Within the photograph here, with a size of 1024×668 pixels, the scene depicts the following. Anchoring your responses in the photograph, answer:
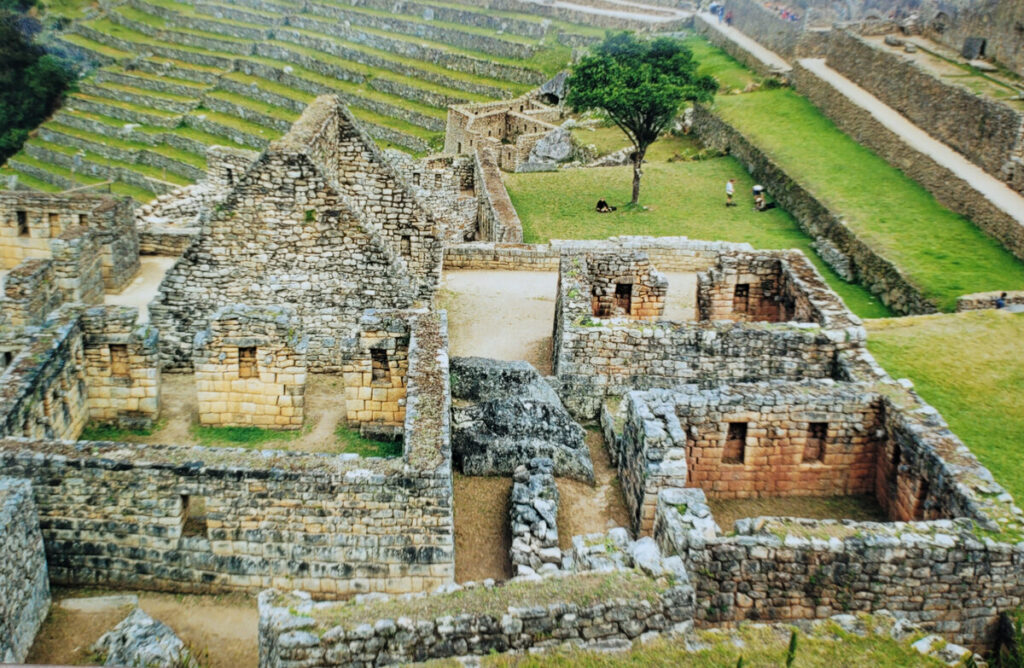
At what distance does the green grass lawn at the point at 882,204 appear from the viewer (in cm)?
2336

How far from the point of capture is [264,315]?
1202 cm

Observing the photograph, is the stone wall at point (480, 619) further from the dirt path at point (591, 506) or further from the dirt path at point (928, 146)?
the dirt path at point (928, 146)

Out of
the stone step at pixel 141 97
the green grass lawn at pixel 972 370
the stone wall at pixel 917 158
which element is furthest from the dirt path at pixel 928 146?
the stone step at pixel 141 97

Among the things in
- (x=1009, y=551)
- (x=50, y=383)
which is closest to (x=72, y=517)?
(x=50, y=383)

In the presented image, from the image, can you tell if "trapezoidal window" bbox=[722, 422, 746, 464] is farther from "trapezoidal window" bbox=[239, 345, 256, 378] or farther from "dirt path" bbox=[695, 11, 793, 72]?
"dirt path" bbox=[695, 11, 793, 72]

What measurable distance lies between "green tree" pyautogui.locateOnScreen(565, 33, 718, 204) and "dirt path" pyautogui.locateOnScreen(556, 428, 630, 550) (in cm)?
2098

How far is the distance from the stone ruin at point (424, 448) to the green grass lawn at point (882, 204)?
9.03 meters

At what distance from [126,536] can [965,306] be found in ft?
55.3

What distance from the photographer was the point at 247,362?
1235cm

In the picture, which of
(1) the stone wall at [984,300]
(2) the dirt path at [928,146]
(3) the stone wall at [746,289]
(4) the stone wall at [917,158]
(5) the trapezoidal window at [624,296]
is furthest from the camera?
(2) the dirt path at [928,146]

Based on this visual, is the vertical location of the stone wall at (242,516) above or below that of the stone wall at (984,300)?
above

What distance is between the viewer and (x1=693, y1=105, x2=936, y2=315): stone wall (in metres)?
23.2

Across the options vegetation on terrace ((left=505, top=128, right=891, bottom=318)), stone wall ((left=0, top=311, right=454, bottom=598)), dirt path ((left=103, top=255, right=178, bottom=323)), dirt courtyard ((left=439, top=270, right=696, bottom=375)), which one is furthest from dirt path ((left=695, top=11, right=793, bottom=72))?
stone wall ((left=0, top=311, right=454, bottom=598))

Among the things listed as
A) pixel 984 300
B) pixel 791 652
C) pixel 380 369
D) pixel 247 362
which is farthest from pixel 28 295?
pixel 984 300
